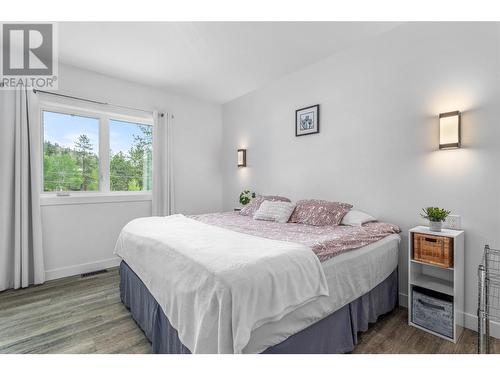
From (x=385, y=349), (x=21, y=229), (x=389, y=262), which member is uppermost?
(x=21, y=229)

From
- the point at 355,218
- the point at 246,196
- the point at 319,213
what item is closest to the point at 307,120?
the point at 319,213

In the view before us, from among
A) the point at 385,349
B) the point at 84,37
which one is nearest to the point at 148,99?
the point at 84,37

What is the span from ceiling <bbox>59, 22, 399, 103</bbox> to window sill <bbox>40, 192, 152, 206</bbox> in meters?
1.64

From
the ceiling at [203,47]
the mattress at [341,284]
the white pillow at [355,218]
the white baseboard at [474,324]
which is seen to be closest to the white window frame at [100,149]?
the ceiling at [203,47]

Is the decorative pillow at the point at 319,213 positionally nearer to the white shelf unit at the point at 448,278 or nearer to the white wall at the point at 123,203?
the white shelf unit at the point at 448,278

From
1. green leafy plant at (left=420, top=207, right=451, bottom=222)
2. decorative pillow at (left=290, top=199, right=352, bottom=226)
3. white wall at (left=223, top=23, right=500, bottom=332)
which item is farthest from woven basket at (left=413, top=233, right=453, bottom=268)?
decorative pillow at (left=290, top=199, right=352, bottom=226)

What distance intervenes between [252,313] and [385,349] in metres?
1.23

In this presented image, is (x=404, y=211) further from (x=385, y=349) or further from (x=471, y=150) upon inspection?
(x=385, y=349)

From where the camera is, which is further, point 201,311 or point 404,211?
point 404,211

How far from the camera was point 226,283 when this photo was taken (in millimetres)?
1120
